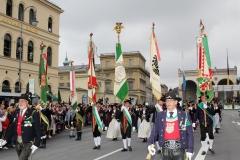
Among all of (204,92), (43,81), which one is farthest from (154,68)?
(43,81)

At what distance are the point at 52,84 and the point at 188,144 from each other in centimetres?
3376

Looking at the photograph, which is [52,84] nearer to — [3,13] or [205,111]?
[3,13]

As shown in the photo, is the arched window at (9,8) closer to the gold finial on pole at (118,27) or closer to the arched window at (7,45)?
the arched window at (7,45)

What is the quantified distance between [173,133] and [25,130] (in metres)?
3.14

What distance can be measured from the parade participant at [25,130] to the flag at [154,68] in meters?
6.23

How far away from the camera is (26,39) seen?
32500mm

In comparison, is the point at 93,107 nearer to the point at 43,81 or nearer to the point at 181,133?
the point at 43,81

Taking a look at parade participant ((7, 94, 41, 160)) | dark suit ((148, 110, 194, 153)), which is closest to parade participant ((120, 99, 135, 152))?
parade participant ((7, 94, 41, 160))

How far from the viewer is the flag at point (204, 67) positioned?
11.0m

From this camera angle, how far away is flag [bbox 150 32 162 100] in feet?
36.8

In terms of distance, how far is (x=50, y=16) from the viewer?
37.3 meters

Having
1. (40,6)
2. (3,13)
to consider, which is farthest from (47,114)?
(40,6)

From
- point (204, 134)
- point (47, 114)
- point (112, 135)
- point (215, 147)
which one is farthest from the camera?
point (112, 135)

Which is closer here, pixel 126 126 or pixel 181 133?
pixel 181 133
